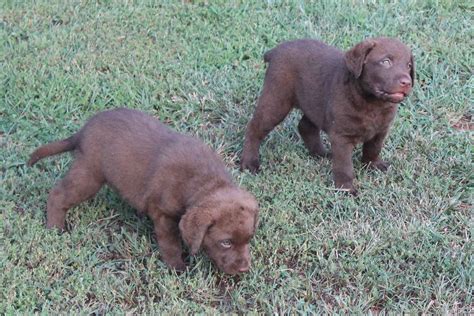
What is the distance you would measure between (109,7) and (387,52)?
5.16 metres

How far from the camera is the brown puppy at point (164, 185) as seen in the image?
511 cm

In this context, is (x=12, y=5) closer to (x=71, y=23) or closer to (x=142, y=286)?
(x=71, y=23)

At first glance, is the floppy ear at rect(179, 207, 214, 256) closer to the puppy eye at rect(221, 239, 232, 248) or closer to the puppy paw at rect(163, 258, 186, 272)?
the puppy eye at rect(221, 239, 232, 248)

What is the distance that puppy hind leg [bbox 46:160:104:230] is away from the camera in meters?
5.85

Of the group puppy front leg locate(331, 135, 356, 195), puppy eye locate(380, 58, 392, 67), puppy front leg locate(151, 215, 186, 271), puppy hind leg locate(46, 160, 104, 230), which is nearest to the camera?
puppy front leg locate(151, 215, 186, 271)

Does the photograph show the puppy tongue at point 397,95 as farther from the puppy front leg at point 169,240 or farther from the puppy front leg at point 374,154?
the puppy front leg at point 169,240

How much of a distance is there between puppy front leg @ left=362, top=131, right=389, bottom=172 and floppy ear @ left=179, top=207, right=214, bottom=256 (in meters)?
2.18

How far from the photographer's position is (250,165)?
7098mm

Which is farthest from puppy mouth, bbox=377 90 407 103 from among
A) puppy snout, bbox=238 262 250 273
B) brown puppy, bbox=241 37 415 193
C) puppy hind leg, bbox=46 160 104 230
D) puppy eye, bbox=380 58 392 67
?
puppy hind leg, bbox=46 160 104 230

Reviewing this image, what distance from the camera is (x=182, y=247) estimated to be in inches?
228

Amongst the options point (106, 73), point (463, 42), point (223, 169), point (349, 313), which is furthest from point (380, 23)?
point (349, 313)

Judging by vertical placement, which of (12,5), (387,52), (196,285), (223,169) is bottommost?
(12,5)

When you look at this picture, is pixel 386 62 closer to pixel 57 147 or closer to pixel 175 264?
pixel 175 264

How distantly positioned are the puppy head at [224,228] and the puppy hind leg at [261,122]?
1.88 metres
